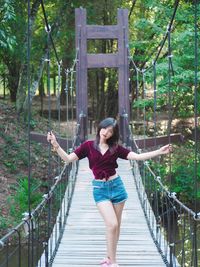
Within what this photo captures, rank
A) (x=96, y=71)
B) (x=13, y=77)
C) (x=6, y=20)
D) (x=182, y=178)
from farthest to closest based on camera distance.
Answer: (x=96, y=71)
(x=13, y=77)
(x=182, y=178)
(x=6, y=20)

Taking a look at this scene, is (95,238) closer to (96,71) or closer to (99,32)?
(99,32)

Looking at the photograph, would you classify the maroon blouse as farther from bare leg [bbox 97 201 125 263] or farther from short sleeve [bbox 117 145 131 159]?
bare leg [bbox 97 201 125 263]

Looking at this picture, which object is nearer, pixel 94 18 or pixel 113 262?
pixel 113 262

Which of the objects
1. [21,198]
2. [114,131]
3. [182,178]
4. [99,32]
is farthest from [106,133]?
[182,178]

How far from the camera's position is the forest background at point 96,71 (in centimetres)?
823

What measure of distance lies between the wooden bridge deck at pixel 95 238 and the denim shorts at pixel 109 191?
73 cm

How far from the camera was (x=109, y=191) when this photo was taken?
2.87 metres

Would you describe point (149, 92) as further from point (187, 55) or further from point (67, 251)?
point (67, 251)

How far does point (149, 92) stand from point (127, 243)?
36.8ft

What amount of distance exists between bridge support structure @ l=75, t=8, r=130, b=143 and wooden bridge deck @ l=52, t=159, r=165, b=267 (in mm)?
2270

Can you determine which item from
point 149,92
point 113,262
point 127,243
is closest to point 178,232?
point 127,243

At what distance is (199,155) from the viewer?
10273mm

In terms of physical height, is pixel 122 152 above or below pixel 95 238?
above

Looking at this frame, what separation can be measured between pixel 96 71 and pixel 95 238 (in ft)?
31.0
